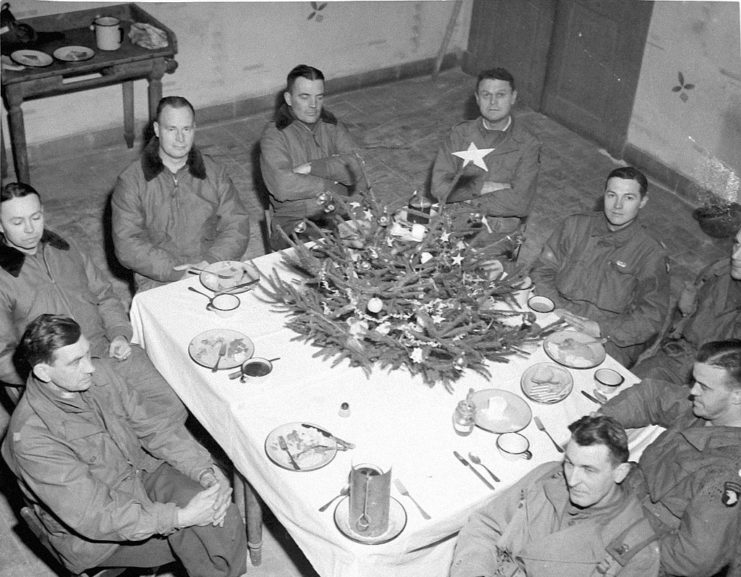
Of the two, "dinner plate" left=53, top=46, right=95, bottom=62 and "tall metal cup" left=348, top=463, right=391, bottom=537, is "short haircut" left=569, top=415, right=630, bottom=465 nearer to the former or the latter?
"tall metal cup" left=348, top=463, right=391, bottom=537

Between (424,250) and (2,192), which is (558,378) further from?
(2,192)

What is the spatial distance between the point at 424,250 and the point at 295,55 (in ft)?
14.1

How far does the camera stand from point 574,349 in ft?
12.3

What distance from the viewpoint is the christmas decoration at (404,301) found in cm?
345

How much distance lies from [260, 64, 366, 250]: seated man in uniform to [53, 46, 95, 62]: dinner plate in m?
1.76

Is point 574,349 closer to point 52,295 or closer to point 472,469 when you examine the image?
point 472,469

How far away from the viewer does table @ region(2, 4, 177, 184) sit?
5668mm

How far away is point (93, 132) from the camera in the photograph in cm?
671

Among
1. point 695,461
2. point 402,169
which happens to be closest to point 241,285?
point 695,461

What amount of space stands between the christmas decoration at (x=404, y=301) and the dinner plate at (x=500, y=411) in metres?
0.13

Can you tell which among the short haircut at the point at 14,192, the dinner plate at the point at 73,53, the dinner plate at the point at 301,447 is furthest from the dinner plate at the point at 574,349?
the dinner plate at the point at 73,53

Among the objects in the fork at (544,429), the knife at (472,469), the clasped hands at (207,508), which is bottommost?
the clasped hands at (207,508)

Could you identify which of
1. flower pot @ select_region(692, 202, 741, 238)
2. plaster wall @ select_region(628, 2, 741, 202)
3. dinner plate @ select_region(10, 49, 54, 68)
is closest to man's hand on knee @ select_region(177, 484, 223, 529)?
dinner plate @ select_region(10, 49, 54, 68)

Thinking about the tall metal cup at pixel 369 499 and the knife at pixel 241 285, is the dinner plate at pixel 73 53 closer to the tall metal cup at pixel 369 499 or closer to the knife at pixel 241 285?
the knife at pixel 241 285
